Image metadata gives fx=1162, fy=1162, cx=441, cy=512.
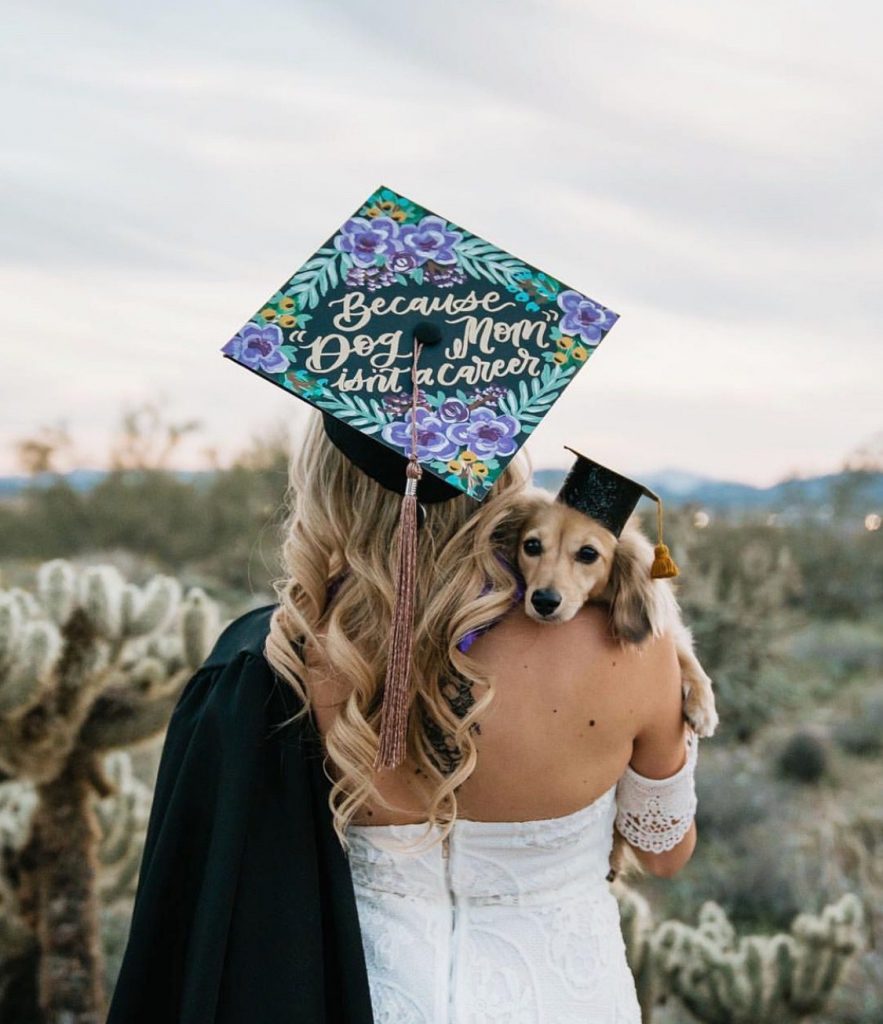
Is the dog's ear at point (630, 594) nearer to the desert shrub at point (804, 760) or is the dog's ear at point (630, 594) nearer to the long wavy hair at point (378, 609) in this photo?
the long wavy hair at point (378, 609)

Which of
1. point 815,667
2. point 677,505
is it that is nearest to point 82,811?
point 677,505

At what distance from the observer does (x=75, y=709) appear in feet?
14.1

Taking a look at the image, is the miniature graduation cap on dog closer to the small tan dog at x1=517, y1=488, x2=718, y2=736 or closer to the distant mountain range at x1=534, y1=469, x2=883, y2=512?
the small tan dog at x1=517, y1=488, x2=718, y2=736

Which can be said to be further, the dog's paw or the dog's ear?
the dog's paw

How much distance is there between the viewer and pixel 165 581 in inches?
169

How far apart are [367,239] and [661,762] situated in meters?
1.17

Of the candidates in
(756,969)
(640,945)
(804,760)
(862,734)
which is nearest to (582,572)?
(640,945)

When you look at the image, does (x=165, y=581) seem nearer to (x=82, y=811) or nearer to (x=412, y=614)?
(x=82, y=811)

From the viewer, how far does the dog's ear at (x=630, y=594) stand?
6.79 ft

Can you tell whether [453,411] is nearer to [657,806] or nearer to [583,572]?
[583,572]

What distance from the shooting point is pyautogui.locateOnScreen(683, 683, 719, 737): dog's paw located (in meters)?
2.31

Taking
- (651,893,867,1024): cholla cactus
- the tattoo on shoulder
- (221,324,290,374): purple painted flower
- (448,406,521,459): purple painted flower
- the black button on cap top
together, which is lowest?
(651,893,867,1024): cholla cactus

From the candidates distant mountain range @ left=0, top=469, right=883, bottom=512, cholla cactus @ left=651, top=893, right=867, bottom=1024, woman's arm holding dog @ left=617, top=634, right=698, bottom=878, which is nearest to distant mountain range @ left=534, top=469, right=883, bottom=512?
distant mountain range @ left=0, top=469, right=883, bottom=512

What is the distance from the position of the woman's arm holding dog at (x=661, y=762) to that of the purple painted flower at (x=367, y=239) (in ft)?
2.86
